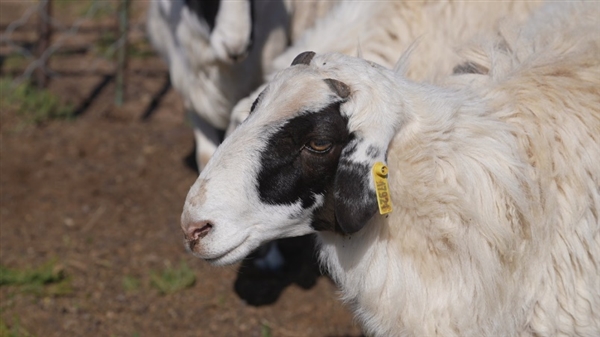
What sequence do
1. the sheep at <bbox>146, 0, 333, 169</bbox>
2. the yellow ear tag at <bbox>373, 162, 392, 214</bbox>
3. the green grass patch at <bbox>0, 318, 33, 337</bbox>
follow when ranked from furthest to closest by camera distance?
the sheep at <bbox>146, 0, 333, 169</bbox> < the green grass patch at <bbox>0, 318, 33, 337</bbox> < the yellow ear tag at <bbox>373, 162, 392, 214</bbox>

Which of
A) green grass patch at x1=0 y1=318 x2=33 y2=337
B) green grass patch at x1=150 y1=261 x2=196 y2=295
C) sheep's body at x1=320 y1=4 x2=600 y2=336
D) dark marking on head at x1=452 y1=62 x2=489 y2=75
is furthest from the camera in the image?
green grass patch at x1=150 y1=261 x2=196 y2=295

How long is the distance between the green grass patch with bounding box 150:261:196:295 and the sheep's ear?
214 centimetres

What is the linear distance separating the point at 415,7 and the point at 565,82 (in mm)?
1060

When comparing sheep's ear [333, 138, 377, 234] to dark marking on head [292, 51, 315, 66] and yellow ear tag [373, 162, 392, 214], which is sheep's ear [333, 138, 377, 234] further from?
dark marking on head [292, 51, 315, 66]

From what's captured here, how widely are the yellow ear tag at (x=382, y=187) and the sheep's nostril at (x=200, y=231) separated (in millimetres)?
500

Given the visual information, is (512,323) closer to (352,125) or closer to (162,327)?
(352,125)

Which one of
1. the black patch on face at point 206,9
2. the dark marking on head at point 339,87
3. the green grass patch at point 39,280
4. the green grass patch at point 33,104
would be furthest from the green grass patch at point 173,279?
the green grass patch at point 33,104

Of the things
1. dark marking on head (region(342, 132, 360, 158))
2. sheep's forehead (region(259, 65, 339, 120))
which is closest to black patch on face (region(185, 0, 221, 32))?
sheep's forehead (region(259, 65, 339, 120))

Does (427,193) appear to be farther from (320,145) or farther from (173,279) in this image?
(173,279)

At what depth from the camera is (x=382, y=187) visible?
2.47 metres

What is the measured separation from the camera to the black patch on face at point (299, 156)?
247 centimetres

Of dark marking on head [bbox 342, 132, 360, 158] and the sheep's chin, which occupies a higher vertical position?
dark marking on head [bbox 342, 132, 360, 158]

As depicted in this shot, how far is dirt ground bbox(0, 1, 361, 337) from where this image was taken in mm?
4195

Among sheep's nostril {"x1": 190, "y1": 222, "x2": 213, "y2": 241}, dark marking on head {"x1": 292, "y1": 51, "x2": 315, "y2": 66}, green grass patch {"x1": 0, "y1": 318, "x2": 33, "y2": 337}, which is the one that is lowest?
green grass patch {"x1": 0, "y1": 318, "x2": 33, "y2": 337}
